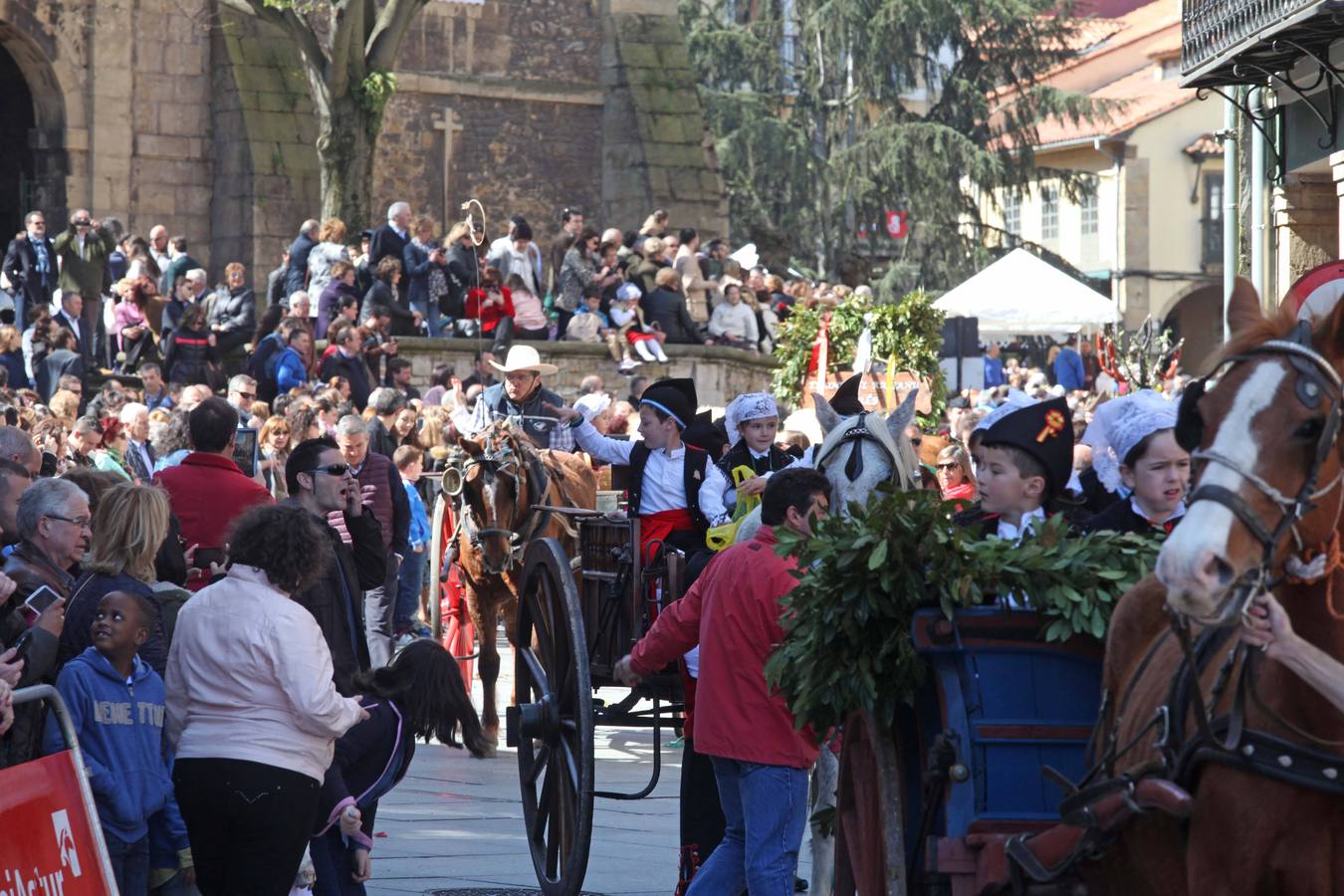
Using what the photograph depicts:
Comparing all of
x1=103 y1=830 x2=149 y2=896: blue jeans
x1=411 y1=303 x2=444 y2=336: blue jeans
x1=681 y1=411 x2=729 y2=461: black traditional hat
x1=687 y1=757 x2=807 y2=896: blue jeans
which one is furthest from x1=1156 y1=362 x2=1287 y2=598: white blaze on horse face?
x1=411 y1=303 x2=444 y2=336: blue jeans

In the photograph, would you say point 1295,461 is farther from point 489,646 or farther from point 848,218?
point 848,218

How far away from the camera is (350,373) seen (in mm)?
21266

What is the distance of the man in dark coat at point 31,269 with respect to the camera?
75.7 ft

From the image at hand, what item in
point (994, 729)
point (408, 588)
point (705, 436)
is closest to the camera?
point (994, 729)

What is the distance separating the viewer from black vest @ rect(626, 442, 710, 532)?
34.9ft

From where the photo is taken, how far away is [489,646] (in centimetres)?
1415

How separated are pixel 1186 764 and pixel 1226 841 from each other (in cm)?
19

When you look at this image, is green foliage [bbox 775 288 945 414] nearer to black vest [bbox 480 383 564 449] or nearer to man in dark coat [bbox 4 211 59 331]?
black vest [bbox 480 383 564 449]

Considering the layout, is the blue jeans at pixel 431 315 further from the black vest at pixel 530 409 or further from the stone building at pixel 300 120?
the black vest at pixel 530 409

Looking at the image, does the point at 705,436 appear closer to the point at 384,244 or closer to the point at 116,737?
the point at 116,737

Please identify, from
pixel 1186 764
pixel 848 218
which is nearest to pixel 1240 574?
pixel 1186 764

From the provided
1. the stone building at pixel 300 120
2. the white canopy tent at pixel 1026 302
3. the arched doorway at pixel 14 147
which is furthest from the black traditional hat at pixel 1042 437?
the arched doorway at pixel 14 147

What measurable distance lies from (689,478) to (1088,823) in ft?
19.1

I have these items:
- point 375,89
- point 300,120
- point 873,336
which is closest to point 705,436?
point 873,336
